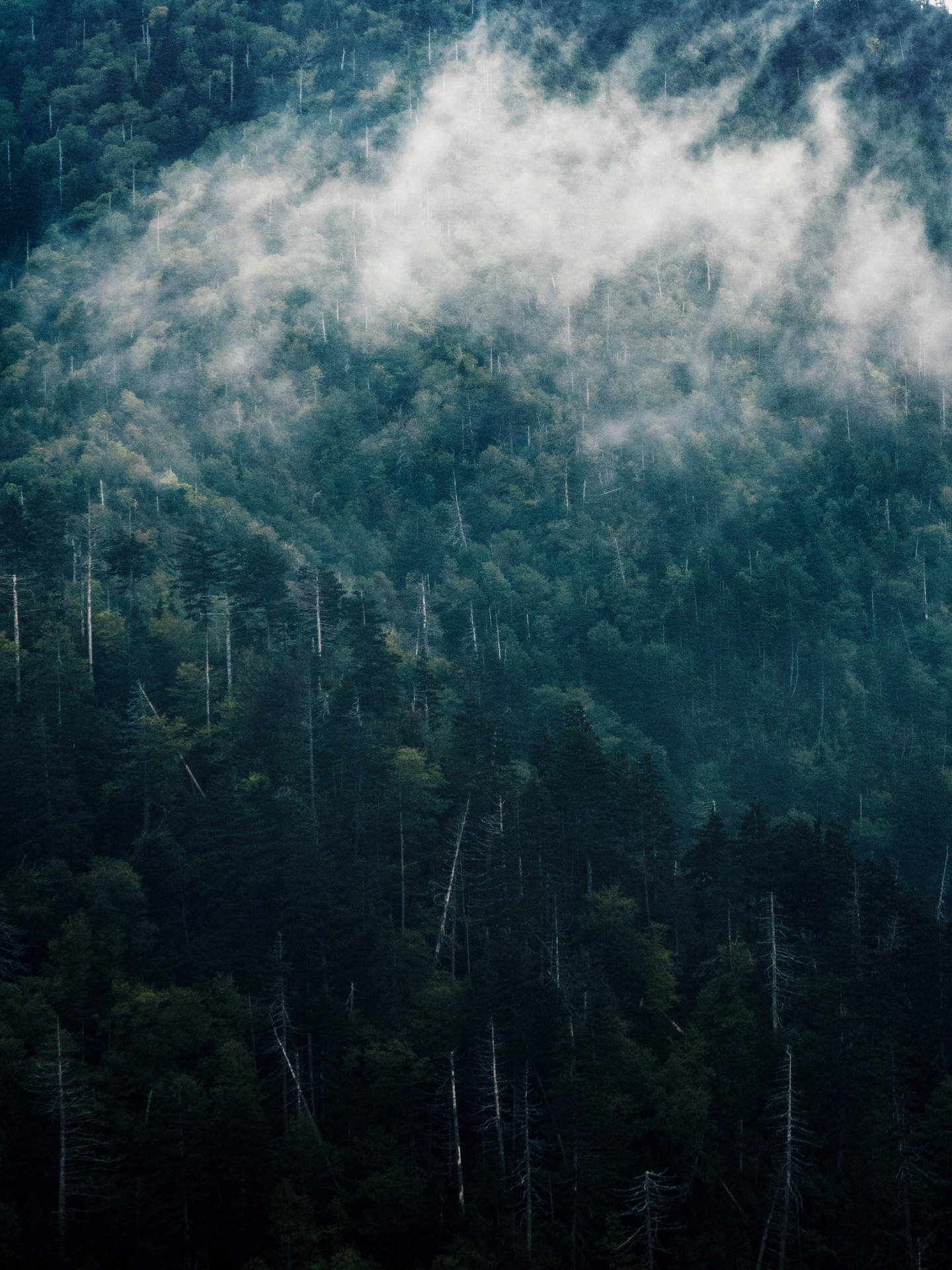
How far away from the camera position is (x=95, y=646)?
267ft

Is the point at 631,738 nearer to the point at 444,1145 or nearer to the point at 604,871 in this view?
the point at 604,871

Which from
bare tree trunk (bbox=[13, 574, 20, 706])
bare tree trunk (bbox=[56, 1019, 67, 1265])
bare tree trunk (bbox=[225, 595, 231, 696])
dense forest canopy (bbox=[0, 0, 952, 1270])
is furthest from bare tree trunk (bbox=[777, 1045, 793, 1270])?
bare tree trunk (bbox=[13, 574, 20, 706])

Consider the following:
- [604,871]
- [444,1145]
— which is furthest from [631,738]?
[444,1145]

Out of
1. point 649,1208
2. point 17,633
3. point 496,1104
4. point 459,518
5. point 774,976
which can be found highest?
point 459,518

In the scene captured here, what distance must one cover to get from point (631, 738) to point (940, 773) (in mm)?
27294

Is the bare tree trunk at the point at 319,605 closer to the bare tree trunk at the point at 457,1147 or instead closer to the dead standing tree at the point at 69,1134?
the bare tree trunk at the point at 457,1147

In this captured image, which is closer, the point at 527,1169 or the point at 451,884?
the point at 527,1169

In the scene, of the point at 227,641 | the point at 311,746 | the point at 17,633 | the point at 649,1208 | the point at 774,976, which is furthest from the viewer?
the point at 227,641

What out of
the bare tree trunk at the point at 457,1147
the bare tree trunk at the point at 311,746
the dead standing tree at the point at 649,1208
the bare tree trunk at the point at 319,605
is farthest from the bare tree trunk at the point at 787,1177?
the bare tree trunk at the point at 319,605

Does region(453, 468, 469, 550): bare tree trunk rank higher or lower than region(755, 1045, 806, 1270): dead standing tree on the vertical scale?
higher

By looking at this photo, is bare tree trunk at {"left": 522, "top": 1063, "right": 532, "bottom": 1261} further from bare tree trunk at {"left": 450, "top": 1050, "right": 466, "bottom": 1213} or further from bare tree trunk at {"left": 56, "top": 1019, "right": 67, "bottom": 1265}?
bare tree trunk at {"left": 56, "top": 1019, "right": 67, "bottom": 1265}

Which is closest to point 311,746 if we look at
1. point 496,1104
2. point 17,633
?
point 17,633

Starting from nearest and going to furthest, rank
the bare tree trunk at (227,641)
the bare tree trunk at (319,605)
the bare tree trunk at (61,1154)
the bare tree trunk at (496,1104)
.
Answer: the bare tree trunk at (61,1154) → the bare tree trunk at (496,1104) → the bare tree trunk at (227,641) → the bare tree trunk at (319,605)

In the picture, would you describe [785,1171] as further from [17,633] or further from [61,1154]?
[17,633]
